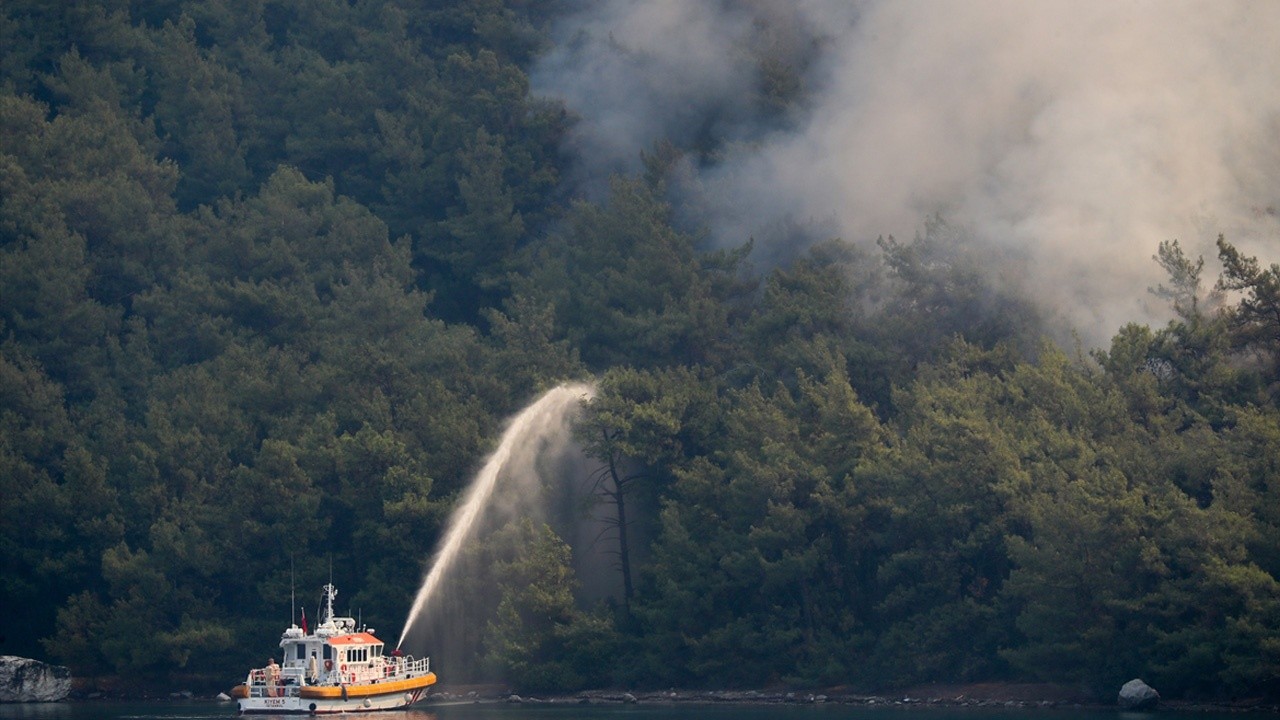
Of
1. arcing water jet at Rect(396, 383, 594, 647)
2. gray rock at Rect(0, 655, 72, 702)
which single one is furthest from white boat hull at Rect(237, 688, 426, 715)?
gray rock at Rect(0, 655, 72, 702)

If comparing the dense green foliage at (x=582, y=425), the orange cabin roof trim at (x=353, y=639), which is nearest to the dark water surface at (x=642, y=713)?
the dense green foliage at (x=582, y=425)

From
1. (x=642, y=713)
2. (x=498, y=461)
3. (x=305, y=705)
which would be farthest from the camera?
(x=498, y=461)

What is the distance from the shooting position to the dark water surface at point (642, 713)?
61188 mm

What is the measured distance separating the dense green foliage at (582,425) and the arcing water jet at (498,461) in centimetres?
84

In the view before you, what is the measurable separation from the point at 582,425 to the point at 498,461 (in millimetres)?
3826

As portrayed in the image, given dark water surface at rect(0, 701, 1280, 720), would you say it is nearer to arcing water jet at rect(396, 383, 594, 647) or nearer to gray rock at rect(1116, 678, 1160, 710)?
gray rock at rect(1116, 678, 1160, 710)

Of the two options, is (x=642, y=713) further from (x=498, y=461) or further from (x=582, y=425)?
(x=498, y=461)

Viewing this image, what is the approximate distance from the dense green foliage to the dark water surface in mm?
2161

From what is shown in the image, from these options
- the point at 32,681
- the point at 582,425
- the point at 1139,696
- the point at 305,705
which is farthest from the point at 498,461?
the point at 1139,696

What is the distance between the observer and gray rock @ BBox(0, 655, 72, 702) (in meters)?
78.7

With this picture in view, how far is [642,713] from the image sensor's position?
2633 inches

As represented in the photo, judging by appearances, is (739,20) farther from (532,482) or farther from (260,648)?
(260,648)

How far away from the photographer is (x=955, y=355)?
80812 millimetres

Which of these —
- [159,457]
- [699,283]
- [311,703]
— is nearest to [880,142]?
[699,283]
